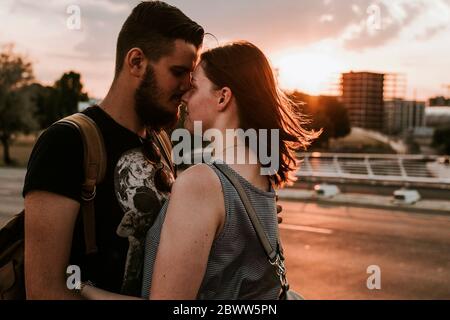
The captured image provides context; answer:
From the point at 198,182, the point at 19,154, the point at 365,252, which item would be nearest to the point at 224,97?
the point at 198,182

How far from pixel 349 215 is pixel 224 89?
34.4 ft

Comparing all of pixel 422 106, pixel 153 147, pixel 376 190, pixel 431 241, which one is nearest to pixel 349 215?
pixel 431 241

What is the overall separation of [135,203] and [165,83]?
0.52 meters

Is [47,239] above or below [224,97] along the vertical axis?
below

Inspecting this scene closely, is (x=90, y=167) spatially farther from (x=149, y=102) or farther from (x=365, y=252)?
(x=365, y=252)

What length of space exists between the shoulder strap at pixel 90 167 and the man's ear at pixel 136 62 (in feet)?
1.14

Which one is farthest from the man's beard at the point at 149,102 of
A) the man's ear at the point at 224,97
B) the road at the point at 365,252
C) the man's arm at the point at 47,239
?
the road at the point at 365,252

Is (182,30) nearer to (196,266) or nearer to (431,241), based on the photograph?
(196,266)

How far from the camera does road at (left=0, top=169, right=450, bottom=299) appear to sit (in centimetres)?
636

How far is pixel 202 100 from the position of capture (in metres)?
1.79

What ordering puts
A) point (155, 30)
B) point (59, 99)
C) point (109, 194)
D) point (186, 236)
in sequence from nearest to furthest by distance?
point (186, 236) < point (109, 194) < point (155, 30) < point (59, 99)

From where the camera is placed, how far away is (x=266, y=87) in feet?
5.72

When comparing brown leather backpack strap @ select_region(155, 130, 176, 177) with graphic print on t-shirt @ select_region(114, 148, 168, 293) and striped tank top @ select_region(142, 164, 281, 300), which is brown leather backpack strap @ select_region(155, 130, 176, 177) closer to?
graphic print on t-shirt @ select_region(114, 148, 168, 293)

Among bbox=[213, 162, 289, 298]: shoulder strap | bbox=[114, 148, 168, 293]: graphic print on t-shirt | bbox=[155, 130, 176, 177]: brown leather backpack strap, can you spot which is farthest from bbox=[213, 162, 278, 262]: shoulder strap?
bbox=[155, 130, 176, 177]: brown leather backpack strap
